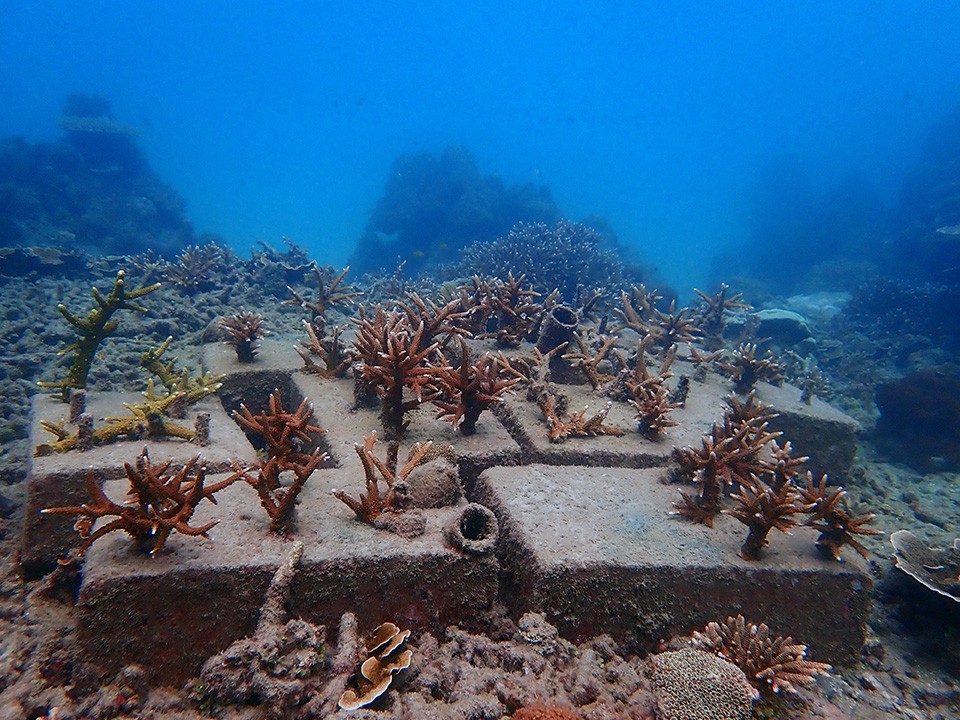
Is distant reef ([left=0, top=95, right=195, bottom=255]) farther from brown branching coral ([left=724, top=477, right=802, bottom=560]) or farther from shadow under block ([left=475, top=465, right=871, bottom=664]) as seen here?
brown branching coral ([left=724, top=477, right=802, bottom=560])

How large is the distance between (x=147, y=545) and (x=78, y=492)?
40.6 inches

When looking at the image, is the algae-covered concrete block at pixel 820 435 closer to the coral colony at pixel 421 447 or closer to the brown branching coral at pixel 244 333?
the coral colony at pixel 421 447

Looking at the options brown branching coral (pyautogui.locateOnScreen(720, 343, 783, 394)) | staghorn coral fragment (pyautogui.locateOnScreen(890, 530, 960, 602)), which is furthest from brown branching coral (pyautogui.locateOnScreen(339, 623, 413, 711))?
brown branching coral (pyautogui.locateOnScreen(720, 343, 783, 394))

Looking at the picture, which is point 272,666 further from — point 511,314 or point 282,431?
point 511,314

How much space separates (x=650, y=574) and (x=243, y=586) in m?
2.27

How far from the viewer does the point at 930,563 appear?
4180 mm

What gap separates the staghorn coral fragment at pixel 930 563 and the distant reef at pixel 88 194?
2075 centimetres

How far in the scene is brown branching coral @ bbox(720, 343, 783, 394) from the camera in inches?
259

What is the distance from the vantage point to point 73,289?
32.8 feet

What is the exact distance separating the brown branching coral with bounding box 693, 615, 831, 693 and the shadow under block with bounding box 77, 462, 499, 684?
51.8 inches

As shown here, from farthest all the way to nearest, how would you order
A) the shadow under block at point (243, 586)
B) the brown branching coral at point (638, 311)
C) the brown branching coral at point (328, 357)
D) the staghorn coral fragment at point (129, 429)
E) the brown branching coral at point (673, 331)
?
the brown branching coral at point (638, 311) < the brown branching coral at point (673, 331) < the brown branching coral at point (328, 357) < the staghorn coral fragment at point (129, 429) < the shadow under block at point (243, 586)

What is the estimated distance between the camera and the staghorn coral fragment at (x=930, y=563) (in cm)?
388

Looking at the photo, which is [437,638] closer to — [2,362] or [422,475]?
[422,475]

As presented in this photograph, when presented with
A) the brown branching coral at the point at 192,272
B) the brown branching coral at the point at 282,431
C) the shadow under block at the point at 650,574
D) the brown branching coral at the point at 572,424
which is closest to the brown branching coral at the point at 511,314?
the brown branching coral at the point at 572,424
